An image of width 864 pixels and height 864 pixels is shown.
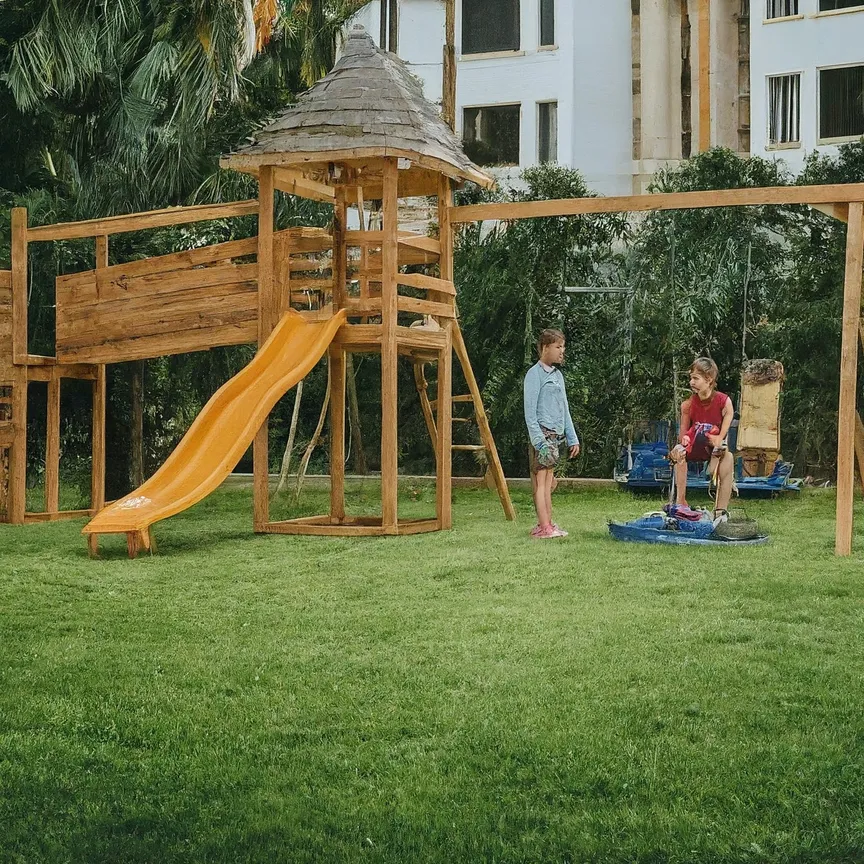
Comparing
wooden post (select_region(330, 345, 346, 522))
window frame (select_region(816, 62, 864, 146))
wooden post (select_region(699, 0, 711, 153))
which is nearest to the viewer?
wooden post (select_region(330, 345, 346, 522))

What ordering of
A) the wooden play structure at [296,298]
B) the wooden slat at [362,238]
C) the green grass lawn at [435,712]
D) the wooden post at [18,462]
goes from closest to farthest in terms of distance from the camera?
the green grass lawn at [435,712] → the wooden play structure at [296,298] → the wooden slat at [362,238] → the wooden post at [18,462]

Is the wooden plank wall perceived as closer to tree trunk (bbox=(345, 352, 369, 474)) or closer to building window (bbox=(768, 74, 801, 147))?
tree trunk (bbox=(345, 352, 369, 474))

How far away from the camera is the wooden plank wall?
40.9 feet

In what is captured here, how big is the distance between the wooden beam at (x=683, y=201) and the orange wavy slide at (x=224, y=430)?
5.55ft

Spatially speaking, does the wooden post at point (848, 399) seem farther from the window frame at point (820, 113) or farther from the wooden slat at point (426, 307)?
the window frame at point (820, 113)

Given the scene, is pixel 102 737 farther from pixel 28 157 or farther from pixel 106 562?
pixel 28 157

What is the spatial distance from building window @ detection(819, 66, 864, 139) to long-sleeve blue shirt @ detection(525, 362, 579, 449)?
712 inches

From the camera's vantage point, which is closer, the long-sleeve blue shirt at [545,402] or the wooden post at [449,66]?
the long-sleeve blue shirt at [545,402]

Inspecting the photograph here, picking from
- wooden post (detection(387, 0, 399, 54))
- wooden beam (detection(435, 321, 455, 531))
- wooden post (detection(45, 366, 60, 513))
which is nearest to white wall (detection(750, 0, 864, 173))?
wooden post (detection(387, 0, 399, 54))

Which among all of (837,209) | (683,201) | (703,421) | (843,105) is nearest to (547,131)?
(843,105)

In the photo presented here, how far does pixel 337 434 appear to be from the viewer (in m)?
13.2

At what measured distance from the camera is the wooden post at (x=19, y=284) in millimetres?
13734

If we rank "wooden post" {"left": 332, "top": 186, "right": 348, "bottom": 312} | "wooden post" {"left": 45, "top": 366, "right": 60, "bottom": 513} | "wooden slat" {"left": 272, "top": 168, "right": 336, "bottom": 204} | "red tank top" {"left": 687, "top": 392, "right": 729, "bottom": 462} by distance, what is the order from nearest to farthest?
"red tank top" {"left": 687, "top": 392, "right": 729, "bottom": 462}
"wooden post" {"left": 332, "top": 186, "right": 348, "bottom": 312}
"wooden slat" {"left": 272, "top": 168, "right": 336, "bottom": 204}
"wooden post" {"left": 45, "top": 366, "right": 60, "bottom": 513}

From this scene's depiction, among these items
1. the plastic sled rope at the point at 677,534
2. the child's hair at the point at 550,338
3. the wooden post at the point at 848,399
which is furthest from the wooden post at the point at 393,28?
the wooden post at the point at 848,399
